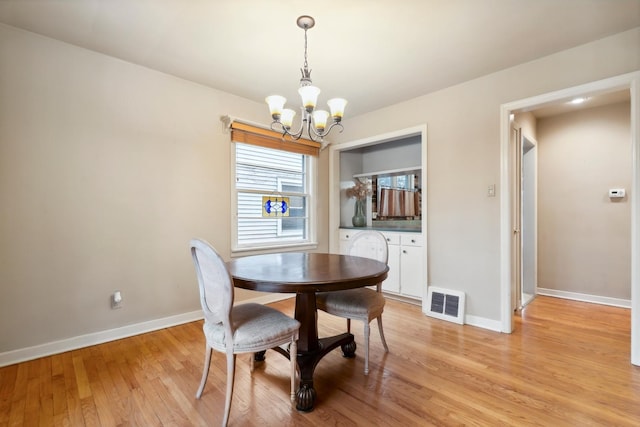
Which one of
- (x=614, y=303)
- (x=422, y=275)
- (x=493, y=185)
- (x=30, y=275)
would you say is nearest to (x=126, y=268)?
(x=30, y=275)

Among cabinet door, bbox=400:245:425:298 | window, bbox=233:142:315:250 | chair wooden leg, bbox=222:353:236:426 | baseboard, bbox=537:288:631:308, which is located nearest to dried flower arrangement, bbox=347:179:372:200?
window, bbox=233:142:315:250

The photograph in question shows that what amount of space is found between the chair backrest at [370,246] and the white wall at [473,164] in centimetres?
101

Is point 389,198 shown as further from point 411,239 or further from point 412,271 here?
point 412,271

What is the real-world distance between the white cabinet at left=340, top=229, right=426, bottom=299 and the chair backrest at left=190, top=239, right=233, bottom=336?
2.32 metres

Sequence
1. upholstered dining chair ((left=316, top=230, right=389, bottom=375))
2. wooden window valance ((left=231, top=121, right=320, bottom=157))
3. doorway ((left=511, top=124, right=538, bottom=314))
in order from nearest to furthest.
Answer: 1. upholstered dining chair ((left=316, top=230, right=389, bottom=375))
2. wooden window valance ((left=231, top=121, right=320, bottom=157))
3. doorway ((left=511, top=124, right=538, bottom=314))

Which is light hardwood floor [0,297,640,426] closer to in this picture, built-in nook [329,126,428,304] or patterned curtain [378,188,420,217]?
built-in nook [329,126,428,304]

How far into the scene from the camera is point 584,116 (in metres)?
3.70

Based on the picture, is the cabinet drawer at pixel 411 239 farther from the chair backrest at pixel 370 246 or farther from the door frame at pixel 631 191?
the chair backrest at pixel 370 246

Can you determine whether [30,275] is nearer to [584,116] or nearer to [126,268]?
[126,268]

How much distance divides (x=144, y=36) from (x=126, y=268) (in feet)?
6.41

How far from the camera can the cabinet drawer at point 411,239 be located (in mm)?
3395

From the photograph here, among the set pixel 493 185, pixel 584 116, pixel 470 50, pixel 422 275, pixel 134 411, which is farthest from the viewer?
pixel 584 116

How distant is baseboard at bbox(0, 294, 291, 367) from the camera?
7.02 feet

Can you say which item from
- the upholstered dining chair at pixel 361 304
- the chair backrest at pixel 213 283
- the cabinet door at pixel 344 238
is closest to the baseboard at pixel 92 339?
the chair backrest at pixel 213 283
